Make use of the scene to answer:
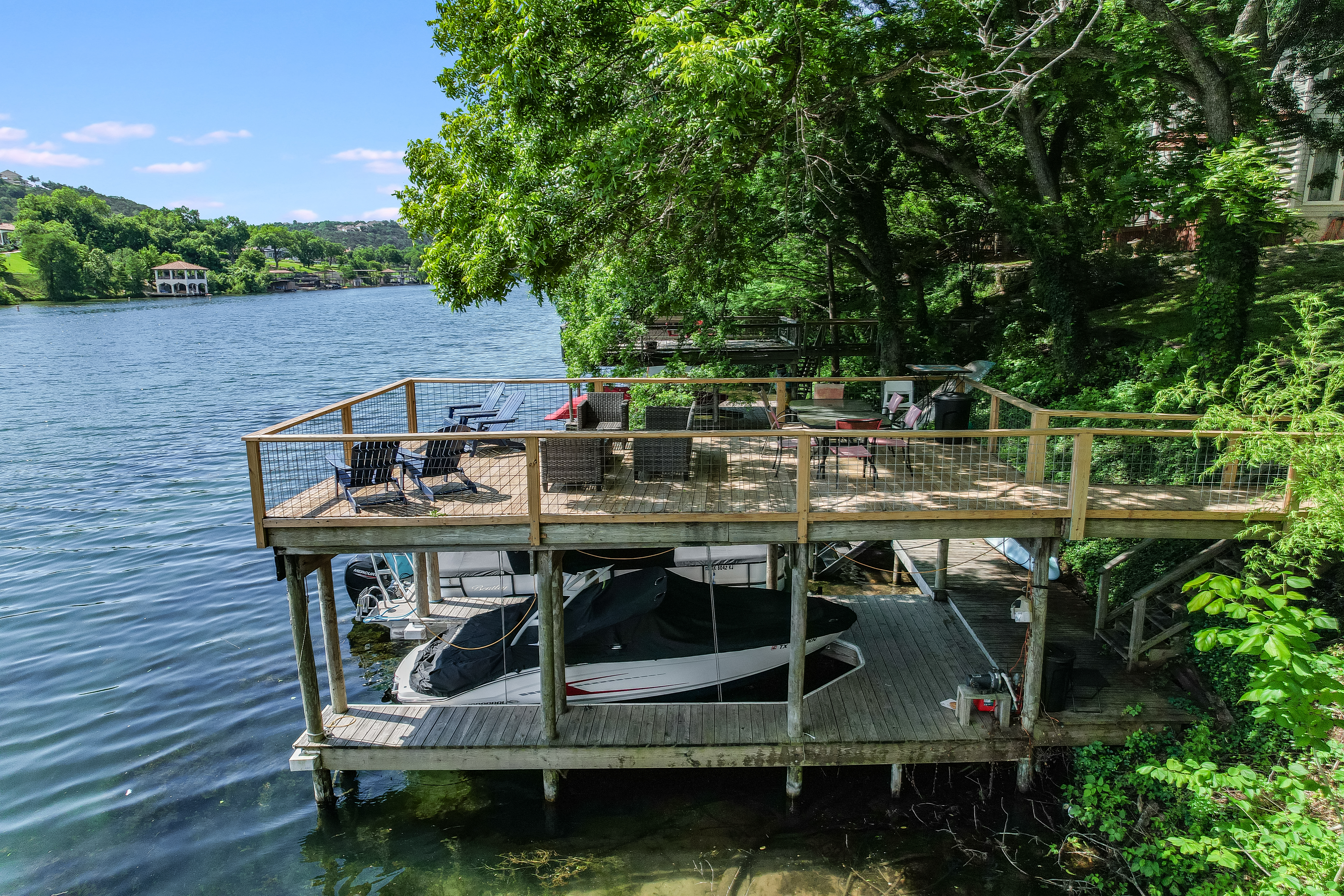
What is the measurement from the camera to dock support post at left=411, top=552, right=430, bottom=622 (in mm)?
14703

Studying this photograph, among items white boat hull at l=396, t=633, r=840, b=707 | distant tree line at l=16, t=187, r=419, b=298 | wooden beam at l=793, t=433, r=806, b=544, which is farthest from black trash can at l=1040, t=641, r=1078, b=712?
distant tree line at l=16, t=187, r=419, b=298

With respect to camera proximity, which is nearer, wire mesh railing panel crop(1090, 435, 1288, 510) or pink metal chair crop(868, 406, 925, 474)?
wire mesh railing panel crop(1090, 435, 1288, 510)

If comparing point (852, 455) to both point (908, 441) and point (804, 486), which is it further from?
point (804, 486)

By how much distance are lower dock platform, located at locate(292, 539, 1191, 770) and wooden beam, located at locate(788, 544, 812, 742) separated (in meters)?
0.25

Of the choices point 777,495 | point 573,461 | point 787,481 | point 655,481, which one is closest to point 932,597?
point 787,481

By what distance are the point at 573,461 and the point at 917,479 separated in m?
4.46

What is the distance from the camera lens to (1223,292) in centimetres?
1243

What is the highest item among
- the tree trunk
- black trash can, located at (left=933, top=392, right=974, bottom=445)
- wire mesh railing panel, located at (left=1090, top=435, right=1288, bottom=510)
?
the tree trunk

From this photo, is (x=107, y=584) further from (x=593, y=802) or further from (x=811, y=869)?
(x=811, y=869)

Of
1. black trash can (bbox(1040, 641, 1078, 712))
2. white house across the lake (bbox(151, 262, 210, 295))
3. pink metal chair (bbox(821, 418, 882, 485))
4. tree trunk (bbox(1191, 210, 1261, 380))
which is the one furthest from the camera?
white house across the lake (bbox(151, 262, 210, 295))

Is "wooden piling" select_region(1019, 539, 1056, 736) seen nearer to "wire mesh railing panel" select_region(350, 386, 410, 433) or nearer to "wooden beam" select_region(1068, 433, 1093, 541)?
"wooden beam" select_region(1068, 433, 1093, 541)

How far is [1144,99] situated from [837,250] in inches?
354

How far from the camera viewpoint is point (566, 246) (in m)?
12.7

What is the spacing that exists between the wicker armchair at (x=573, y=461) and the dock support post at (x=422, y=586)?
5.47 meters
